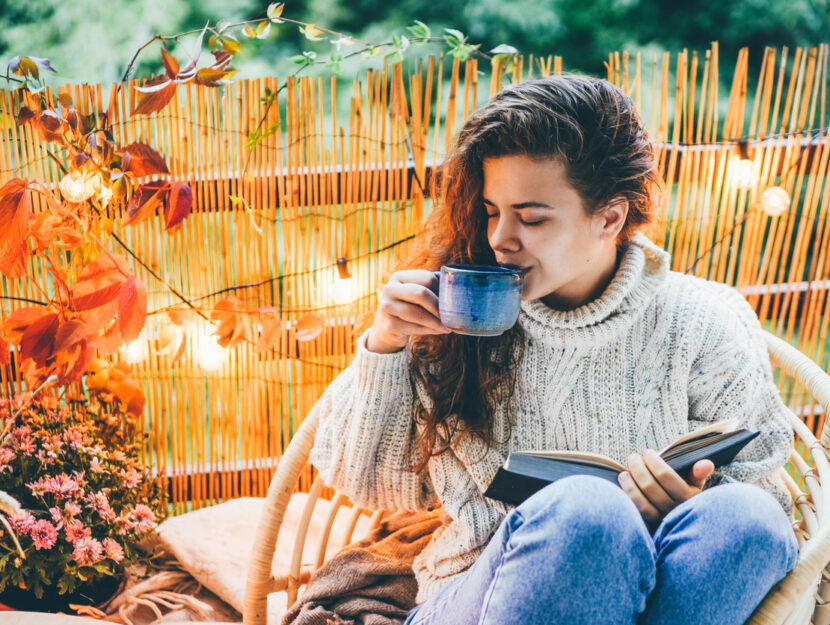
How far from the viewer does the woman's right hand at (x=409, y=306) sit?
1.04 meters

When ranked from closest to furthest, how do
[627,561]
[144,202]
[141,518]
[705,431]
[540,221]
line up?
[627,561] → [705,431] → [540,221] → [144,202] → [141,518]

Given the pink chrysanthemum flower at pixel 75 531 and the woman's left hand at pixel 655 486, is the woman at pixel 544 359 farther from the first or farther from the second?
the pink chrysanthemum flower at pixel 75 531

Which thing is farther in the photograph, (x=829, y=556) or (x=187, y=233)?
(x=187, y=233)

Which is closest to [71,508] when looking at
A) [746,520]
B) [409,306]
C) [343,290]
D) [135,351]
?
[135,351]

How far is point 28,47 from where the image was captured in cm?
414

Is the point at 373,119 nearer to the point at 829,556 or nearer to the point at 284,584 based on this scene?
the point at 284,584

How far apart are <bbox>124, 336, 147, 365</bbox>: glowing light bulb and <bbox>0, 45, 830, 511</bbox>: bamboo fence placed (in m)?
Result: 0.02

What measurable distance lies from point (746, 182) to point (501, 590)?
1.32m

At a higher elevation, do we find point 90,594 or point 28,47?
point 28,47

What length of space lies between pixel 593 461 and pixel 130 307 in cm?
94

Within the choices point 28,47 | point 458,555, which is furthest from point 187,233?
point 28,47

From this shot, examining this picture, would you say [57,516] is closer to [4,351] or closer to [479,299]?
[4,351]

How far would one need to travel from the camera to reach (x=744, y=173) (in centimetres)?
176

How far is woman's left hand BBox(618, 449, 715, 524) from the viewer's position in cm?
98
